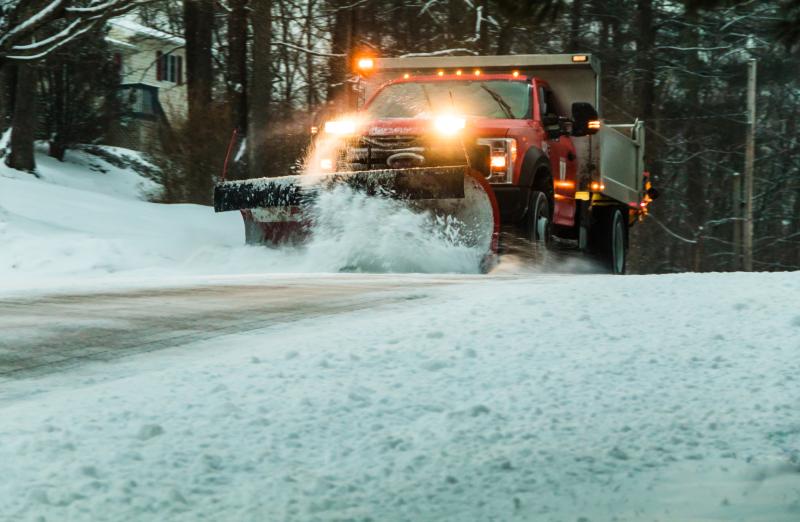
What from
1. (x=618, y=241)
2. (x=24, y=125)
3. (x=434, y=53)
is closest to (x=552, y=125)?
(x=618, y=241)

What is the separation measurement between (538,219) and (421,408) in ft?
25.3

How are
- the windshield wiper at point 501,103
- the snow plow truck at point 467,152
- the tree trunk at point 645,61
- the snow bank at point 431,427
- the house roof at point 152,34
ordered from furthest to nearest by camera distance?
the tree trunk at point 645,61, the house roof at point 152,34, the windshield wiper at point 501,103, the snow plow truck at point 467,152, the snow bank at point 431,427

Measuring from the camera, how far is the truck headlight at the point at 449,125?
37.8ft

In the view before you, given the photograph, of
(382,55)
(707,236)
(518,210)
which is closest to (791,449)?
(518,210)

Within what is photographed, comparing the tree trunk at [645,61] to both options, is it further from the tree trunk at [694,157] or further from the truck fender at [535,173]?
the truck fender at [535,173]

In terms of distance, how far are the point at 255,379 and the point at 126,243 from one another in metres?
8.67

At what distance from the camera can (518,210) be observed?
11648 millimetres

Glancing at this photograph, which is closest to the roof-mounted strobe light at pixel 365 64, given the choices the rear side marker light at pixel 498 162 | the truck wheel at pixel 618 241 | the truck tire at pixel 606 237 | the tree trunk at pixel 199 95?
the rear side marker light at pixel 498 162

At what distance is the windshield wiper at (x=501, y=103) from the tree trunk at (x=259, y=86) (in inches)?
305

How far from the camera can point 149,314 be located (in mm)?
7109

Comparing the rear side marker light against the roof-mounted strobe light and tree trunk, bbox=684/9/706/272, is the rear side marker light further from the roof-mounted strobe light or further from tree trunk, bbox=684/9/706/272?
tree trunk, bbox=684/9/706/272

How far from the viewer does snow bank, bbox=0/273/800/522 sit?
3432 millimetres

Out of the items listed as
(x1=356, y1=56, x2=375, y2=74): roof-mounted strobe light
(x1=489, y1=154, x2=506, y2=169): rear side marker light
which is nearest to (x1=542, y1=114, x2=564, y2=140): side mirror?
(x1=489, y1=154, x2=506, y2=169): rear side marker light

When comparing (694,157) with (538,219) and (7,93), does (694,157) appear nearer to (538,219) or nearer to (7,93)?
(7,93)
